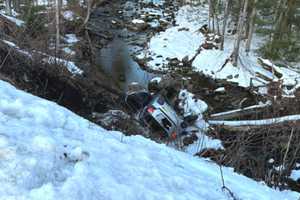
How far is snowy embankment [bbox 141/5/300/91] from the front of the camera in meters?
19.5

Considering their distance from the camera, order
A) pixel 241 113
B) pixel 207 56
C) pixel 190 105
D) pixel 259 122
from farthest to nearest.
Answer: pixel 207 56
pixel 190 105
pixel 241 113
pixel 259 122

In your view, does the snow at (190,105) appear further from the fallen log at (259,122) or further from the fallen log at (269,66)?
the fallen log at (269,66)

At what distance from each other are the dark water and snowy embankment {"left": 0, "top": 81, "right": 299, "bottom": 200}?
13.4m

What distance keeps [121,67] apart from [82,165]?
1837 centimetres

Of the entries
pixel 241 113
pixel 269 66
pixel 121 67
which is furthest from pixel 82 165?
pixel 269 66

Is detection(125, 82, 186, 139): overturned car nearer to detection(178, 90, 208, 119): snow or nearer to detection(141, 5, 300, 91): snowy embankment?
detection(178, 90, 208, 119): snow

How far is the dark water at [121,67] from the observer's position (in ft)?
64.3

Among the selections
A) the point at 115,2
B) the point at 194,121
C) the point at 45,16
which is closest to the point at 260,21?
the point at 194,121

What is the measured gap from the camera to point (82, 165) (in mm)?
3451

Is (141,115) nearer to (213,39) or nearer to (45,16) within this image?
(45,16)

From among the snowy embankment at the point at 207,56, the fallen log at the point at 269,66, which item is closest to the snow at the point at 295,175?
the snowy embankment at the point at 207,56

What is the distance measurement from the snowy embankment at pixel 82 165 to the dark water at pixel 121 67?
44.0 ft

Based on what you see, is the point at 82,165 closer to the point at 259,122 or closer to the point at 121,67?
the point at 259,122

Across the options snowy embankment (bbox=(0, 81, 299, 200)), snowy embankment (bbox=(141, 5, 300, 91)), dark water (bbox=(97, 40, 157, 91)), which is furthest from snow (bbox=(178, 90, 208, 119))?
snowy embankment (bbox=(0, 81, 299, 200))
